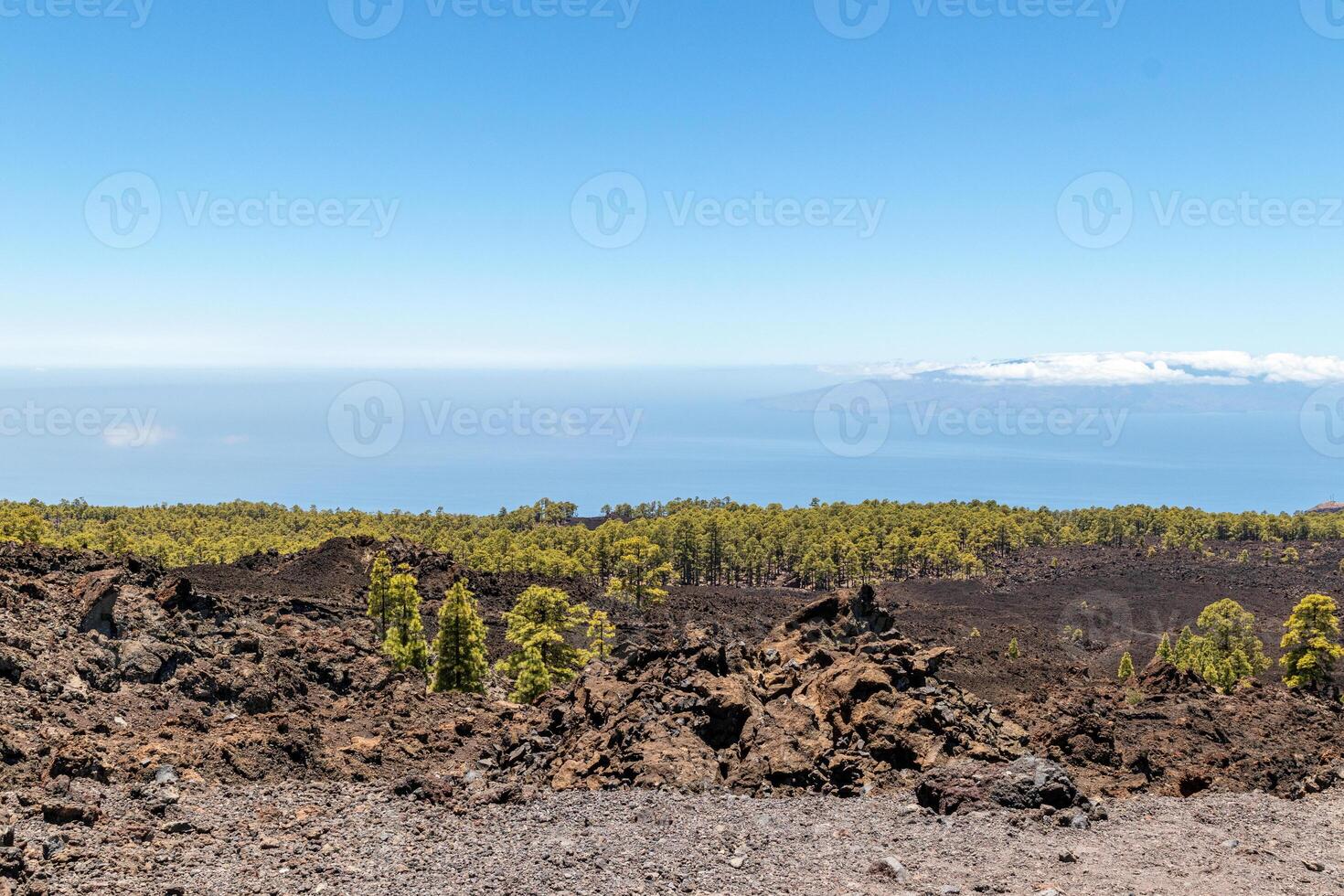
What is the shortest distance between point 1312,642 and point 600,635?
3933 cm

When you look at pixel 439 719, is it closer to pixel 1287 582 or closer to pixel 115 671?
pixel 115 671

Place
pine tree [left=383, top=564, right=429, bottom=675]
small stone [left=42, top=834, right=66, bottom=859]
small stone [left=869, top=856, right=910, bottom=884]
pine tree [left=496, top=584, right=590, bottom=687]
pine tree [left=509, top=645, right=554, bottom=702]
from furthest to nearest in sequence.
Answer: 1. pine tree [left=383, top=564, right=429, bottom=675]
2. pine tree [left=496, top=584, right=590, bottom=687]
3. pine tree [left=509, top=645, right=554, bottom=702]
4. small stone [left=869, top=856, right=910, bottom=884]
5. small stone [left=42, top=834, right=66, bottom=859]

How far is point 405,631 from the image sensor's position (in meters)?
40.6

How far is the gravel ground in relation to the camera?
41.0ft

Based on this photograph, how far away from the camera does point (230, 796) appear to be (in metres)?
16.0

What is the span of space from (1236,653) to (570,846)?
53071mm

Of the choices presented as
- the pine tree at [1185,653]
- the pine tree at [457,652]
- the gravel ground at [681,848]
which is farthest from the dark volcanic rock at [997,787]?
the pine tree at [1185,653]

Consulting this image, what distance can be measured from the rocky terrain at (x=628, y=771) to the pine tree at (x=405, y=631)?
450 cm

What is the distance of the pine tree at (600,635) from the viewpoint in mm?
44000

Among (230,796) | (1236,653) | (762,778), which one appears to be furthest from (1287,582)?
(230,796)

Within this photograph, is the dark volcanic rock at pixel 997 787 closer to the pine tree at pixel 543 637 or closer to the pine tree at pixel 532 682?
the pine tree at pixel 532 682

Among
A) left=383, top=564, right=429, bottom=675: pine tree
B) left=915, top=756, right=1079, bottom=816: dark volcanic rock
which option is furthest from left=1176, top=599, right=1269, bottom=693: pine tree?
left=383, top=564, right=429, bottom=675: pine tree

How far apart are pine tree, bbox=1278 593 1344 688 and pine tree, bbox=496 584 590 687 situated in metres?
38.0

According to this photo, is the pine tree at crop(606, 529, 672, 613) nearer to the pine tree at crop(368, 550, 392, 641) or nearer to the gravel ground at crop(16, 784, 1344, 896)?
the pine tree at crop(368, 550, 392, 641)
